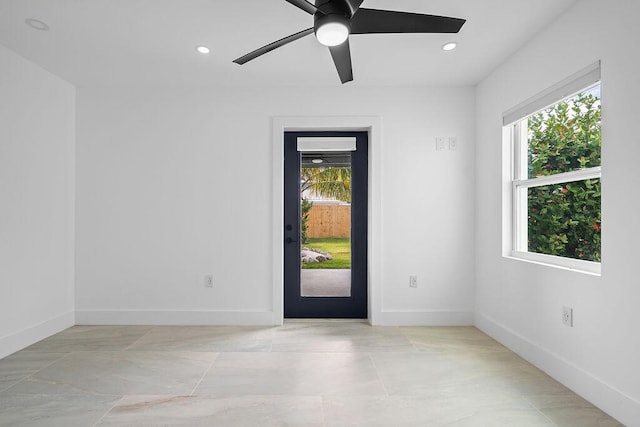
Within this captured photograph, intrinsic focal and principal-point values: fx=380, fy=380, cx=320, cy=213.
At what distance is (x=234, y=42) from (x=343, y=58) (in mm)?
1027

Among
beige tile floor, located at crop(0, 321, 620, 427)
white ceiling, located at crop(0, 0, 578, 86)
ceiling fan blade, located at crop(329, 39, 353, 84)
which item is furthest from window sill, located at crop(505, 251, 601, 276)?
ceiling fan blade, located at crop(329, 39, 353, 84)

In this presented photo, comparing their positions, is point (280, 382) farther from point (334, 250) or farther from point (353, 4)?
point (353, 4)

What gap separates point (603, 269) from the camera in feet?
7.04

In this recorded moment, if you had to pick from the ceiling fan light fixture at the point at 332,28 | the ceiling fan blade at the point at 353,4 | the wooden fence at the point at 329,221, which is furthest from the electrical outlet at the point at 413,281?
the ceiling fan blade at the point at 353,4

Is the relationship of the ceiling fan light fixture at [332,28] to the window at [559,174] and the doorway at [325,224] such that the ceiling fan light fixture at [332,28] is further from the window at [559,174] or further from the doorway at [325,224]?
the doorway at [325,224]

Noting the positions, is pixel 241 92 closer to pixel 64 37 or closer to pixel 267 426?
pixel 64 37

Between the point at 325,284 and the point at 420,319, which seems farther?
the point at 325,284

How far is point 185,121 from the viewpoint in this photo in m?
3.84

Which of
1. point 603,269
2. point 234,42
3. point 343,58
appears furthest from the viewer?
point 234,42

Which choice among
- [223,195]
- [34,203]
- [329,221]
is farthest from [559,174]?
[34,203]

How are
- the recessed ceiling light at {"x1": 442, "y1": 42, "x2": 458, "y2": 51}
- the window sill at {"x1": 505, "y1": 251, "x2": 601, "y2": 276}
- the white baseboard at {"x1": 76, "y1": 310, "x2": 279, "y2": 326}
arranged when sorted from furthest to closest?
the white baseboard at {"x1": 76, "y1": 310, "x2": 279, "y2": 326} → the recessed ceiling light at {"x1": 442, "y1": 42, "x2": 458, "y2": 51} → the window sill at {"x1": 505, "y1": 251, "x2": 601, "y2": 276}

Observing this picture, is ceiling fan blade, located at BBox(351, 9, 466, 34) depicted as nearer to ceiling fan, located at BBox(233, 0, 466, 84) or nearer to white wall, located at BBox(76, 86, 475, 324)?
ceiling fan, located at BBox(233, 0, 466, 84)

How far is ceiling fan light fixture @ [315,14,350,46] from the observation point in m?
1.85

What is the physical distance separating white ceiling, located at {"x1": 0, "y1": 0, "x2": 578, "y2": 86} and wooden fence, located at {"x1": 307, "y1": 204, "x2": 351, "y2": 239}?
128cm
